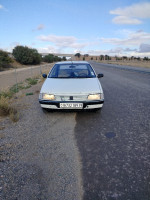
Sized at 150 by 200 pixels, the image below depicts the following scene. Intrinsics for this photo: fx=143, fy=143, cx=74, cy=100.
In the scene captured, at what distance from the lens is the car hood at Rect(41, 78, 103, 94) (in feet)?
11.7

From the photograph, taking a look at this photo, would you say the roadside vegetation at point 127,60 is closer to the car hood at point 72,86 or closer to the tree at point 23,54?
the tree at point 23,54

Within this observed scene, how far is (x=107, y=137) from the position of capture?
289cm

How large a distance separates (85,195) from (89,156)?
72cm

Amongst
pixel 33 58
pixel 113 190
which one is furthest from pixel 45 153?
pixel 33 58

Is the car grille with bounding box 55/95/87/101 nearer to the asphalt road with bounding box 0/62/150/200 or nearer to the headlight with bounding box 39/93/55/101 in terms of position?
the headlight with bounding box 39/93/55/101

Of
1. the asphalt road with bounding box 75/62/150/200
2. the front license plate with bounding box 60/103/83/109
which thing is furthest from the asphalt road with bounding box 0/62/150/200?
the front license plate with bounding box 60/103/83/109

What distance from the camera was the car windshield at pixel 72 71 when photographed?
4570 mm

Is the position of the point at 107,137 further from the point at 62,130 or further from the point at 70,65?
the point at 70,65

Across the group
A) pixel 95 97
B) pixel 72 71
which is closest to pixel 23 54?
pixel 72 71

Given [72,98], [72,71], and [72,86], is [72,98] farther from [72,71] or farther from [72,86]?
[72,71]

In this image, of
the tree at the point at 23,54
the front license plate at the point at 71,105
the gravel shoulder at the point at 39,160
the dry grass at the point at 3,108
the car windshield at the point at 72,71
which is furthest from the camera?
the tree at the point at 23,54

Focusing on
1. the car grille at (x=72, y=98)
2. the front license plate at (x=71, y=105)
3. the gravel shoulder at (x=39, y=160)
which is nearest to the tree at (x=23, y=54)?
the gravel shoulder at (x=39, y=160)

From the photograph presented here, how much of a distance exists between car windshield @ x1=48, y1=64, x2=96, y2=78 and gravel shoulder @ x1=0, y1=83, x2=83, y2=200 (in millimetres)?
1561

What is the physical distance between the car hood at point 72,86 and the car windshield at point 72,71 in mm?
361
